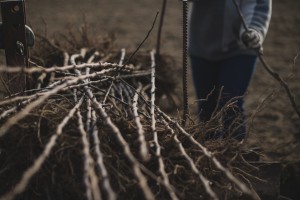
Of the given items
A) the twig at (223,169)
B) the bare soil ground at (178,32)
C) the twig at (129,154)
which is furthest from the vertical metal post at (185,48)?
the bare soil ground at (178,32)

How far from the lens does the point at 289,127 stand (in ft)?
10.1

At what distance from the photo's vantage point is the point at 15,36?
128 cm

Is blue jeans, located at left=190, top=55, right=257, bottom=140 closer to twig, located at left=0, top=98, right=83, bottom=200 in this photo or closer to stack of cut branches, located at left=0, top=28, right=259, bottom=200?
stack of cut branches, located at left=0, top=28, right=259, bottom=200

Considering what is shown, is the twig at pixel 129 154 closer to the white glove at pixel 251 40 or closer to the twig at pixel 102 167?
the twig at pixel 102 167

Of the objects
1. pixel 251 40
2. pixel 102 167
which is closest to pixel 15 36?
pixel 102 167

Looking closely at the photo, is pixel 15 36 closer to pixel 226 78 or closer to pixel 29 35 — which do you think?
pixel 29 35

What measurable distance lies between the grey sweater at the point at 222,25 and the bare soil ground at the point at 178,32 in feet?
1.52

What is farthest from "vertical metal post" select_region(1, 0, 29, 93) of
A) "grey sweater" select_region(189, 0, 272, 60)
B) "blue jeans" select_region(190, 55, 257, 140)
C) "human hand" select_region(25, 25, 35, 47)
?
"grey sweater" select_region(189, 0, 272, 60)

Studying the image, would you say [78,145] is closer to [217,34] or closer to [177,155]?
[177,155]

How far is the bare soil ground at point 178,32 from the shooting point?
3.12 m

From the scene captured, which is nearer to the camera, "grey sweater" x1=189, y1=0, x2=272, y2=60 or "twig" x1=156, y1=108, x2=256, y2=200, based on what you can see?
"twig" x1=156, y1=108, x2=256, y2=200

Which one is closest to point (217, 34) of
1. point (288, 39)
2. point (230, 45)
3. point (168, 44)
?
point (230, 45)

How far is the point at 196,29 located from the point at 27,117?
57.3 inches

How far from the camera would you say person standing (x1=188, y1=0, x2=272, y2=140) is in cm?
198
